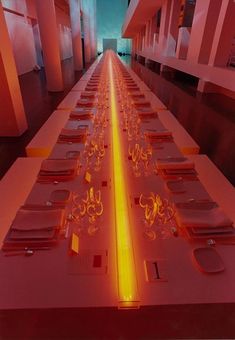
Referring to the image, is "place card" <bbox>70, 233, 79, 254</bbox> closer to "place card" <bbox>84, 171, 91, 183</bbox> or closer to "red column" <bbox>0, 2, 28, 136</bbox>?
"place card" <bbox>84, 171, 91, 183</bbox>

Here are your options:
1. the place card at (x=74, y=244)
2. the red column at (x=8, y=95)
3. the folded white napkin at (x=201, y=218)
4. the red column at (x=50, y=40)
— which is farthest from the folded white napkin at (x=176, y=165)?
the red column at (x=50, y=40)

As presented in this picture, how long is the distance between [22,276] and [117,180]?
1343 mm

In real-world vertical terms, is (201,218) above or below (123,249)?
above

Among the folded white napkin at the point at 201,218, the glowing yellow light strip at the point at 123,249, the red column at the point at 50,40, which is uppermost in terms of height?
the red column at the point at 50,40

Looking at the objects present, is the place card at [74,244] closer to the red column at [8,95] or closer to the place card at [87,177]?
the place card at [87,177]

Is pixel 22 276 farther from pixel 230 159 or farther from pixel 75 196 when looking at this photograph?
pixel 230 159

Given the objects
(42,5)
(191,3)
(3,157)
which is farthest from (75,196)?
(191,3)

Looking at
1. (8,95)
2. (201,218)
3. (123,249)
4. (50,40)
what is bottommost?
(123,249)

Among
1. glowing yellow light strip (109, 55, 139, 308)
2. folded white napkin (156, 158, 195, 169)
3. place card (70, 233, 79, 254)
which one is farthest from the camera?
folded white napkin (156, 158, 195, 169)

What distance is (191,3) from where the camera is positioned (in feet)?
46.8

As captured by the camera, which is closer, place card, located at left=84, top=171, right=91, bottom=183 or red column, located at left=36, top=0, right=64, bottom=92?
place card, located at left=84, top=171, right=91, bottom=183

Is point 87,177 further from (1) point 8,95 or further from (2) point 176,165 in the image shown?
(1) point 8,95

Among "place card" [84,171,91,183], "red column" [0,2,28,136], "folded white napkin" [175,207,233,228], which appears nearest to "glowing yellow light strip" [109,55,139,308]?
"place card" [84,171,91,183]

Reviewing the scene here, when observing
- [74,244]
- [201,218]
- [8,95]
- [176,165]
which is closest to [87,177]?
[74,244]
